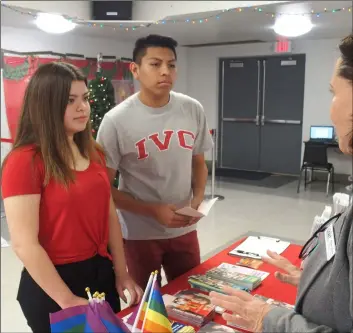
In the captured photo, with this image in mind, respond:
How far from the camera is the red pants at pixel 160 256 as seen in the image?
6.75ft

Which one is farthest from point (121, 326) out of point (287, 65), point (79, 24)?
point (287, 65)

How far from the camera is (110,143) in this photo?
1973 millimetres

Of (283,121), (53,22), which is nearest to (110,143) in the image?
(53,22)

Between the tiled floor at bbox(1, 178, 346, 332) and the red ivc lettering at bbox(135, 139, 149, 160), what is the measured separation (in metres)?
1.64

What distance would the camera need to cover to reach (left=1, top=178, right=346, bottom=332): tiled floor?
334 cm

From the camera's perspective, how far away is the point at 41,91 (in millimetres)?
1524

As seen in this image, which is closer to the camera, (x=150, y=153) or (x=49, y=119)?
(x=49, y=119)

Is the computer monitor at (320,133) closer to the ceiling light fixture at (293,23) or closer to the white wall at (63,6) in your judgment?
the ceiling light fixture at (293,23)

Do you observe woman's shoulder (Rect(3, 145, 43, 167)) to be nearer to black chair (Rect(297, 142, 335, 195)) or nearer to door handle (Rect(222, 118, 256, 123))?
black chair (Rect(297, 142, 335, 195))

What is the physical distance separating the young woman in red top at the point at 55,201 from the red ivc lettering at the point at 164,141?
1.34 ft

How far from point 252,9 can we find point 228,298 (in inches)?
168

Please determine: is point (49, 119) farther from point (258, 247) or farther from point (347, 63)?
point (258, 247)

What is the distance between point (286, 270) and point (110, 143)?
0.99m

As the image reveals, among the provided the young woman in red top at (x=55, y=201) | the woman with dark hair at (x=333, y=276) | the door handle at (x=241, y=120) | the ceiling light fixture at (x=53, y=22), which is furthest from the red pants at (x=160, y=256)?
the door handle at (x=241, y=120)
